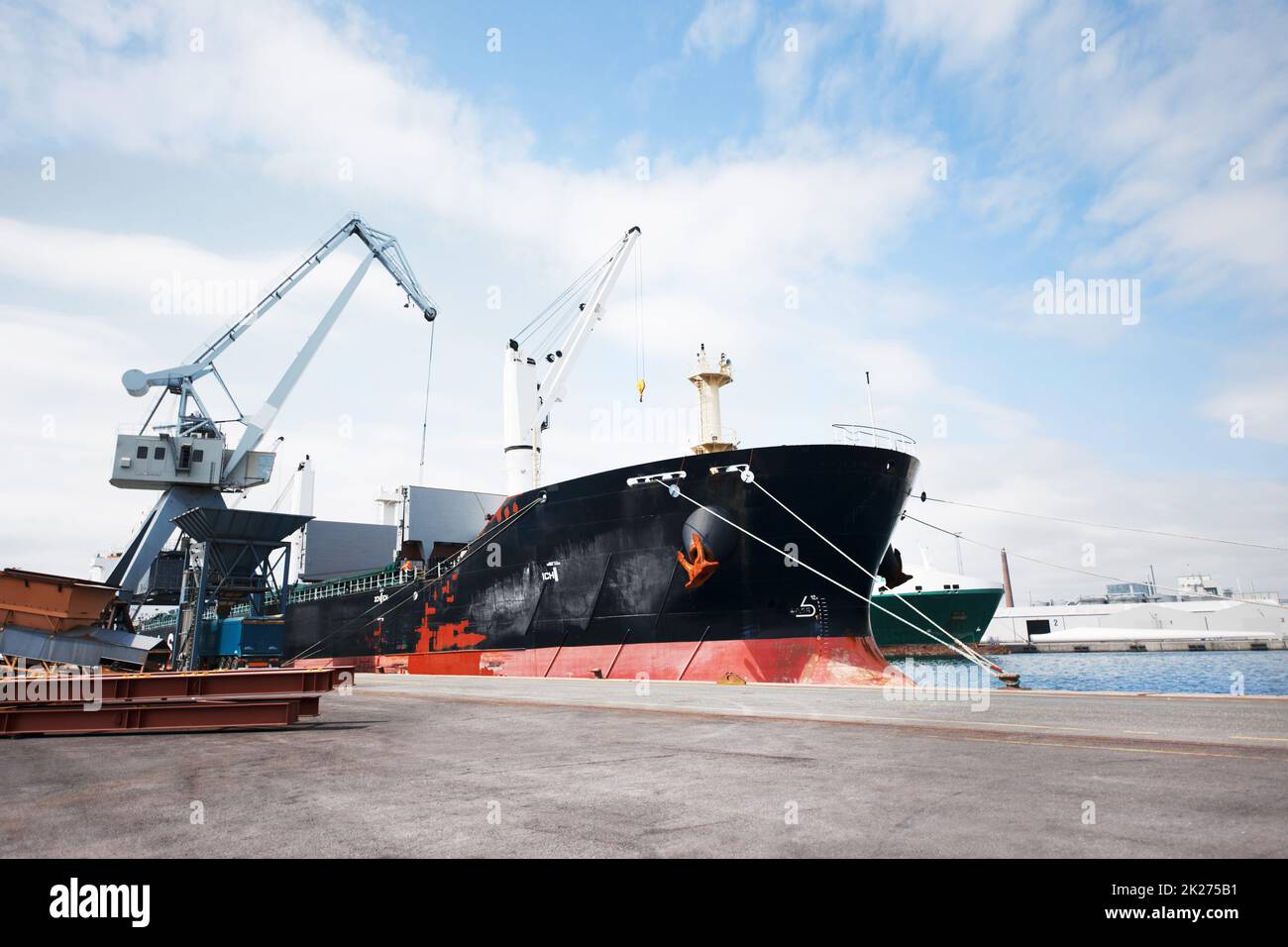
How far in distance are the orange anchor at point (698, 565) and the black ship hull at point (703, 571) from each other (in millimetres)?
42

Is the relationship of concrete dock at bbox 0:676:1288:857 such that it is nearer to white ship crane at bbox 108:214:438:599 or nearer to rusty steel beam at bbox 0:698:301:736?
rusty steel beam at bbox 0:698:301:736

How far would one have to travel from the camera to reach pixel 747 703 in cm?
1331

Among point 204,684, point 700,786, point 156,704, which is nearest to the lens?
point 700,786

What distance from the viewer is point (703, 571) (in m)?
20.6

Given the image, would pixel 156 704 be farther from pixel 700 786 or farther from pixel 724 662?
pixel 724 662

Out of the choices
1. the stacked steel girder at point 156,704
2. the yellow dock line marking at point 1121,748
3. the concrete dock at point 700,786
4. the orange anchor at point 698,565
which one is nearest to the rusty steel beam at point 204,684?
the stacked steel girder at point 156,704

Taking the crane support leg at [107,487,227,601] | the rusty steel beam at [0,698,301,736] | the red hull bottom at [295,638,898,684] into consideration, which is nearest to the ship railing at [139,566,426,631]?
the crane support leg at [107,487,227,601]

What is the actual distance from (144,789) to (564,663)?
17.6 m

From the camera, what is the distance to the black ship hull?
20.5 metres

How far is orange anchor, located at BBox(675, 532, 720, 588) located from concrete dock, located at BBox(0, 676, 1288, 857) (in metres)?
9.06

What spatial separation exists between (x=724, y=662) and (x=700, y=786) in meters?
15.0
